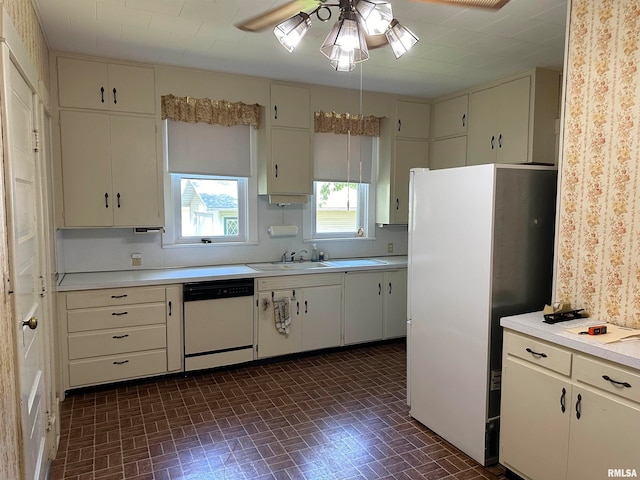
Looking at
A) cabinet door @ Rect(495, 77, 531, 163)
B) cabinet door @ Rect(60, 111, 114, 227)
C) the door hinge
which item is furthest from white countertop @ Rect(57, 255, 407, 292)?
cabinet door @ Rect(495, 77, 531, 163)

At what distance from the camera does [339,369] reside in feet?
12.9

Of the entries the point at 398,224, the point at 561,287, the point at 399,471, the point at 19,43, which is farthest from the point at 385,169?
the point at 19,43

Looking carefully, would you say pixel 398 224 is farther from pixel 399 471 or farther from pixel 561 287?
pixel 399 471

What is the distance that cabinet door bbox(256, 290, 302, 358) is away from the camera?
3959 millimetres

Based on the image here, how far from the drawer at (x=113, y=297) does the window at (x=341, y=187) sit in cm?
175

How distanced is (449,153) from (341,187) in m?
1.24

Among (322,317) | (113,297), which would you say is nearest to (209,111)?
(113,297)

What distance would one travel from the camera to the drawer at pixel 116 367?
3.34 meters

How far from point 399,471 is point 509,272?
129 cm

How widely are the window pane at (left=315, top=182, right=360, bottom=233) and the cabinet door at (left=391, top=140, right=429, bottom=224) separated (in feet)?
1.47

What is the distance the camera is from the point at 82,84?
344 cm

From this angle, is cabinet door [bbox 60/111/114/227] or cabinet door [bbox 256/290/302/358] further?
cabinet door [bbox 256/290/302/358]

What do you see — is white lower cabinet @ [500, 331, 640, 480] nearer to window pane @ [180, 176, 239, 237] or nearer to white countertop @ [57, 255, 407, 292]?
white countertop @ [57, 255, 407, 292]

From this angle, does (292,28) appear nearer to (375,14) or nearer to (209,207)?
(375,14)
